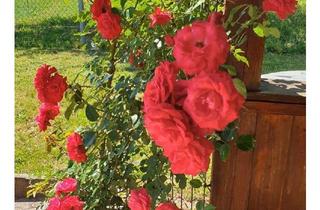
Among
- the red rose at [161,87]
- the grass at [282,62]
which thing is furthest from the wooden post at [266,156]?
the grass at [282,62]

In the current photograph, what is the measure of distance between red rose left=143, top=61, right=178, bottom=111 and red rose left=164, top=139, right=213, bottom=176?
87 mm

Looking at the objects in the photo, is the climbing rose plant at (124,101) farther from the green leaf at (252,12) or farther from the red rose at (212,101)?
the red rose at (212,101)

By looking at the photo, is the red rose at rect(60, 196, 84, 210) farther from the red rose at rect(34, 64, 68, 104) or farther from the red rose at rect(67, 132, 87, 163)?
the red rose at rect(34, 64, 68, 104)

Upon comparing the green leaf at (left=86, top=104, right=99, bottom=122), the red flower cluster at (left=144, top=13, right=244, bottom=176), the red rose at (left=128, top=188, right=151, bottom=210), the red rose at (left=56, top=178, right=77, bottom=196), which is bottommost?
the red rose at (left=56, top=178, right=77, bottom=196)

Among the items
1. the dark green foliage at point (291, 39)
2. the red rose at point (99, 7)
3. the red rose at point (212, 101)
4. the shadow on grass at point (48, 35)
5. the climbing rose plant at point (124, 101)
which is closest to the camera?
the red rose at point (212, 101)

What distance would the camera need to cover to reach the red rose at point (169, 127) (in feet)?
2.64

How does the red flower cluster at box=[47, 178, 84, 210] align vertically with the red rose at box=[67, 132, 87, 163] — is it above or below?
below

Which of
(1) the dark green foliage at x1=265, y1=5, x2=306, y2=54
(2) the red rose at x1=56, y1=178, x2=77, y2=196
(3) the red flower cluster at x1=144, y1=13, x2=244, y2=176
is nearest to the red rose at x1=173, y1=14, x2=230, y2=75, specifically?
(3) the red flower cluster at x1=144, y1=13, x2=244, y2=176

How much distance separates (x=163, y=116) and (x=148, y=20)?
3.19 ft

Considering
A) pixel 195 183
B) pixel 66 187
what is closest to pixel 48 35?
pixel 66 187

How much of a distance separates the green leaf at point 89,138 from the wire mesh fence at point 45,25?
4617 millimetres

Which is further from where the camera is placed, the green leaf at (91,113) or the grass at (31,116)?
the grass at (31,116)

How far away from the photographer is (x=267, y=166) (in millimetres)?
1911

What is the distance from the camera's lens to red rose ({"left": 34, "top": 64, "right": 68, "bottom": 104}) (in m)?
1.48
